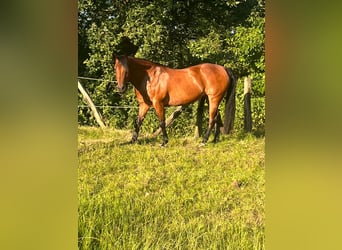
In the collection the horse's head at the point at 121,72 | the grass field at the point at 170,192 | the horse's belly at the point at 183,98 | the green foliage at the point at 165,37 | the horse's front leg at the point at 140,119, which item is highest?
the green foliage at the point at 165,37

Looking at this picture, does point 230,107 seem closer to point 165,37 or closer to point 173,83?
point 173,83

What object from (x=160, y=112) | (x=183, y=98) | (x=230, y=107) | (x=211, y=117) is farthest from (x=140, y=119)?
(x=230, y=107)

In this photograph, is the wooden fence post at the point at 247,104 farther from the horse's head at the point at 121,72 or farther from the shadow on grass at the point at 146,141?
the horse's head at the point at 121,72

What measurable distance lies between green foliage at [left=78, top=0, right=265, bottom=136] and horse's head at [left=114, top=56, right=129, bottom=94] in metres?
0.04

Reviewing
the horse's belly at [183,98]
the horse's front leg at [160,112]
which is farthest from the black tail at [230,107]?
the horse's front leg at [160,112]

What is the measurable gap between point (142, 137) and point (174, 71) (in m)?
0.41

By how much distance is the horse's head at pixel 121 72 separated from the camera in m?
2.28

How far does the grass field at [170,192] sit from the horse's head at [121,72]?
265 mm

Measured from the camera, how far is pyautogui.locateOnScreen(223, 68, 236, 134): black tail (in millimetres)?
2281

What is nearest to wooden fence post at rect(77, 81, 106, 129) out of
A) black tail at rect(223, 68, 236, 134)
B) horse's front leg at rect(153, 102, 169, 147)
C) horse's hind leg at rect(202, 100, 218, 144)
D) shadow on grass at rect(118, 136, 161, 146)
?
shadow on grass at rect(118, 136, 161, 146)

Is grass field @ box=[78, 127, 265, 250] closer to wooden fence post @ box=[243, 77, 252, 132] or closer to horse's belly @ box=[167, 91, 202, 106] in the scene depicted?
wooden fence post @ box=[243, 77, 252, 132]

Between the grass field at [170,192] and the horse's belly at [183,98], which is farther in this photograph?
the horse's belly at [183,98]

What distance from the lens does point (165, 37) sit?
2309mm
